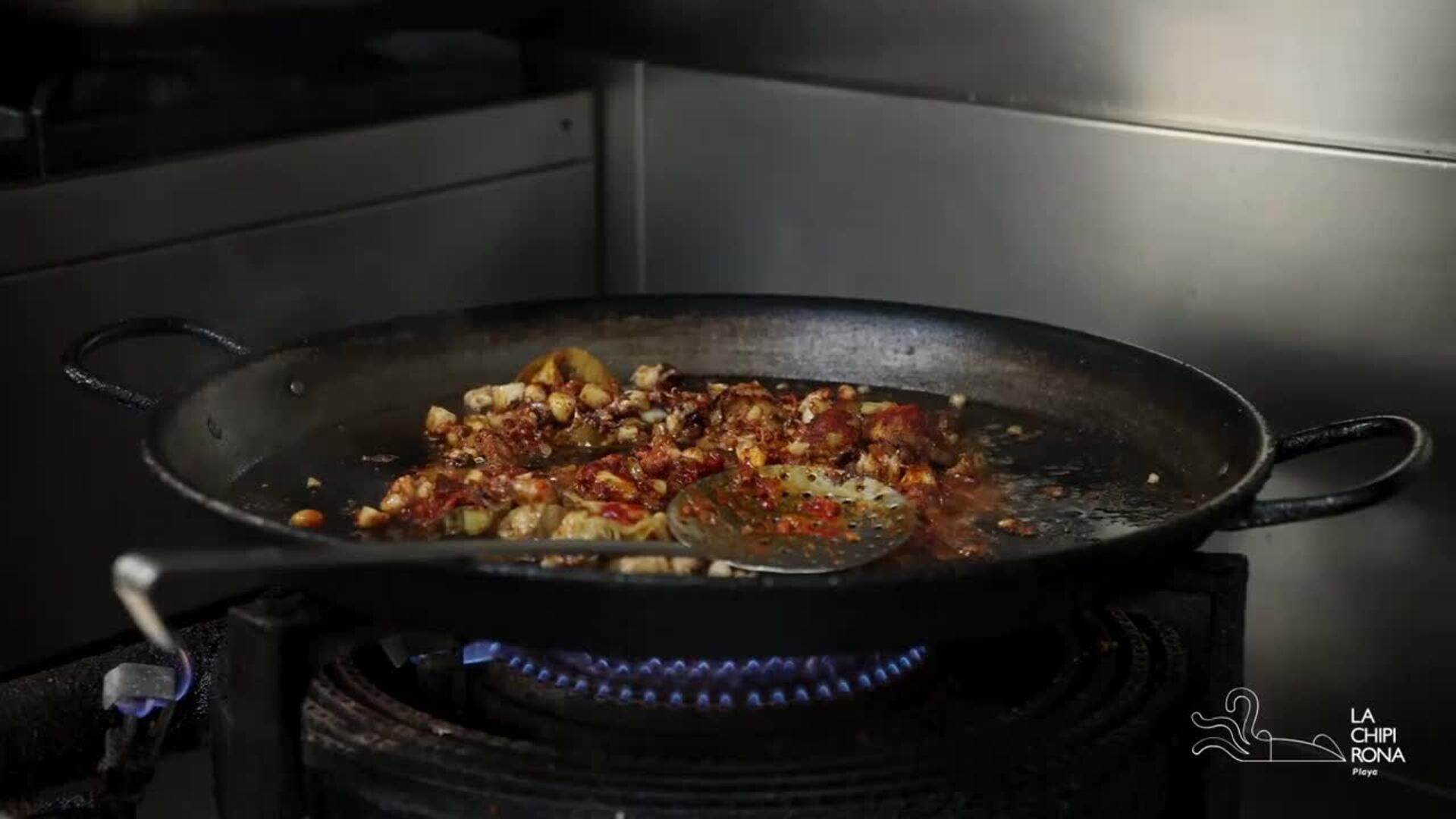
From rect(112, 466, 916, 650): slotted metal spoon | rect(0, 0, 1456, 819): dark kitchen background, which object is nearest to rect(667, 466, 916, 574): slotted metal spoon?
rect(112, 466, 916, 650): slotted metal spoon

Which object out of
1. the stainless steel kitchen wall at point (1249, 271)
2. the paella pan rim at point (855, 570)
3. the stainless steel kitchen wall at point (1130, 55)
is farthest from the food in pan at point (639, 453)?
the stainless steel kitchen wall at point (1130, 55)

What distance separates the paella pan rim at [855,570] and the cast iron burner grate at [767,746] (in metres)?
0.14

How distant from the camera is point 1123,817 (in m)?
1.31

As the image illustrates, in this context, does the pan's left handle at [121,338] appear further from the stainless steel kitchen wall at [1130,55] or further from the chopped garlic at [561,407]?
the stainless steel kitchen wall at [1130,55]

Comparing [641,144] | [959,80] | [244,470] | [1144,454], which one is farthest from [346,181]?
[1144,454]

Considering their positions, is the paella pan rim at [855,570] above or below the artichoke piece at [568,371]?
above

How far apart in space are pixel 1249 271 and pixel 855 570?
0.76 metres

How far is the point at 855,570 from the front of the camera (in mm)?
1308

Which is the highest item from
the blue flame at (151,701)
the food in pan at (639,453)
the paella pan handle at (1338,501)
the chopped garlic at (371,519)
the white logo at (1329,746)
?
the paella pan handle at (1338,501)

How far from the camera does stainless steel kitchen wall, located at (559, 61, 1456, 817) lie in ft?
5.66

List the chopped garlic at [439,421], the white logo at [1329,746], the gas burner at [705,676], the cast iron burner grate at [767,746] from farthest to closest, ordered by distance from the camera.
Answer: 1. the white logo at [1329,746]
2. the chopped garlic at [439,421]
3. the gas burner at [705,676]
4. the cast iron burner grate at [767,746]

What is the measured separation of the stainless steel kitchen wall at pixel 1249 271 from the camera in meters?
1.72

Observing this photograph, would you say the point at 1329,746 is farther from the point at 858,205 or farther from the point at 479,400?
the point at 479,400

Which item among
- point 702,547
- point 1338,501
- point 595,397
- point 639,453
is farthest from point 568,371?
point 1338,501
